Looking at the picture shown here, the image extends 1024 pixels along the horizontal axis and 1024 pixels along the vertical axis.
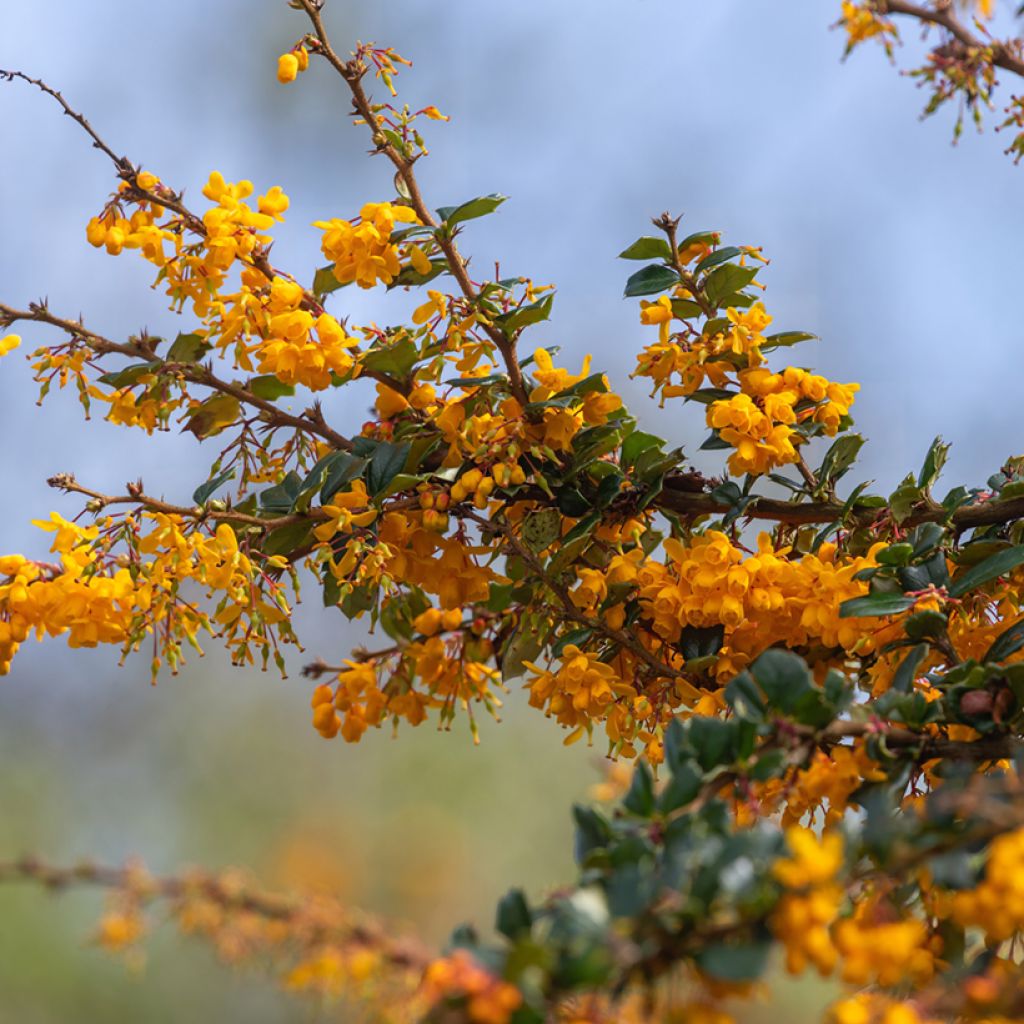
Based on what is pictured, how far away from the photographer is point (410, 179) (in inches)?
32.6

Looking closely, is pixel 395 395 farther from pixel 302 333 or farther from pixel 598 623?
pixel 598 623

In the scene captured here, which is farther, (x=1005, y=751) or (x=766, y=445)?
(x=766, y=445)

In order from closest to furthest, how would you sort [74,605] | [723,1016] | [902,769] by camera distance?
[723,1016], [902,769], [74,605]

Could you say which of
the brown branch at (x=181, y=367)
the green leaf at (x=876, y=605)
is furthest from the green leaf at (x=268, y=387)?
the green leaf at (x=876, y=605)

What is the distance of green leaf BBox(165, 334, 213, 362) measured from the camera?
2.72 ft

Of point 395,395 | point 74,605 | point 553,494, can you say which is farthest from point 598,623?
point 74,605

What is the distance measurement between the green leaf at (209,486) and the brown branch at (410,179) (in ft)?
0.69

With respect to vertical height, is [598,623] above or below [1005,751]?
above

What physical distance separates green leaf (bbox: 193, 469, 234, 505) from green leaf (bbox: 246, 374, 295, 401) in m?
0.06

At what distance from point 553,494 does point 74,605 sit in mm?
323

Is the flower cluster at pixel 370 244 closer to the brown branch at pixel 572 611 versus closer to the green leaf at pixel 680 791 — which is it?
the brown branch at pixel 572 611

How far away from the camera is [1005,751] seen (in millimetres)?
645

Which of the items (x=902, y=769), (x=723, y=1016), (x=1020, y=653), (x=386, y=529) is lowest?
(x=723, y=1016)

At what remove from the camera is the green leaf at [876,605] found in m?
0.72
